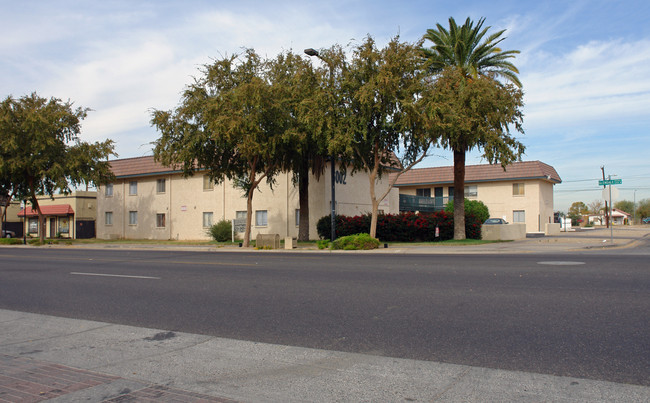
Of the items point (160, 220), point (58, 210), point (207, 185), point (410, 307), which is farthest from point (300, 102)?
point (58, 210)

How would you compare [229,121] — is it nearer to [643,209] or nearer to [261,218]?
[261,218]

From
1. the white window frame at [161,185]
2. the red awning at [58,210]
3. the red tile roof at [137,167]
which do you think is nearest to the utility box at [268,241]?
the red tile roof at [137,167]

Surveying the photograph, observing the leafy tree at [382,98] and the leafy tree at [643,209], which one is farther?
the leafy tree at [643,209]

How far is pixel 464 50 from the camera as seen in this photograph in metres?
28.6

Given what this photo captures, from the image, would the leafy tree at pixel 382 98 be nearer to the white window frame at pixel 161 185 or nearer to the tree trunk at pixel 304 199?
the tree trunk at pixel 304 199

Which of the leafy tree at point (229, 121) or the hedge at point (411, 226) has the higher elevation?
the leafy tree at point (229, 121)

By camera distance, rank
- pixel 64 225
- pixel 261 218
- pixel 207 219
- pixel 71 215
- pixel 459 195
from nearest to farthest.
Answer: pixel 459 195, pixel 261 218, pixel 207 219, pixel 71 215, pixel 64 225

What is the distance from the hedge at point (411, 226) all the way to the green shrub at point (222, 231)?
7.49 m

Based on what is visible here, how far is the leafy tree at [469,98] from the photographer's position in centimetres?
2517

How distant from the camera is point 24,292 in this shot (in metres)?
11.4

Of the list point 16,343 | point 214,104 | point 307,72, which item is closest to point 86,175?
point 214,104

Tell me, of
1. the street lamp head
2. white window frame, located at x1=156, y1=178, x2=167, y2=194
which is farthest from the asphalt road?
white window frame, located at x1=156, y1=178, x2=167, y2=194

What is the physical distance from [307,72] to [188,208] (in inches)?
753

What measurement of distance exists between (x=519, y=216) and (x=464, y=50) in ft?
88.9
